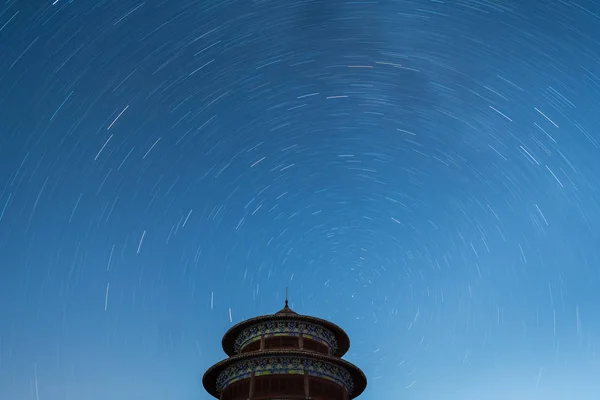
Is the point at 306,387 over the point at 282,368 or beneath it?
beneath

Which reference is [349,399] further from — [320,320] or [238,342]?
[238,342]

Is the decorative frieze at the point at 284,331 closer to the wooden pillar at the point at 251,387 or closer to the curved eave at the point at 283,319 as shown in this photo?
the curved eave at the point at 283,319

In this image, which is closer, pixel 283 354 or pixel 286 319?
pixel 283 354

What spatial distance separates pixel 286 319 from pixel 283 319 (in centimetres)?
20

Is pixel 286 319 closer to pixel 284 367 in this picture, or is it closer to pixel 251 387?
pixel 284 367

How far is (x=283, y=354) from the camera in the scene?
97.0 ft

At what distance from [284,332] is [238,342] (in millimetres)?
3540

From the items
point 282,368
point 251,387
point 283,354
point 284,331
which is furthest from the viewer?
point 284,331

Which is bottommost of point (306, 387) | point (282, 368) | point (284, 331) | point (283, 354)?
point (306, 387)

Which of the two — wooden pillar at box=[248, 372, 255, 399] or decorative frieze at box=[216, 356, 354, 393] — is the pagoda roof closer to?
decorative frieze at box=[216, 356, 354, 393]

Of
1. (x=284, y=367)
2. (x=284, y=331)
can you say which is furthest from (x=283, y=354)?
(x=284, y=331)

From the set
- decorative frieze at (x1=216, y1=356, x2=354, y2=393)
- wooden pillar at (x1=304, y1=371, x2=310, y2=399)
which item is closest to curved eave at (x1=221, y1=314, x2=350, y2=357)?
decorative frieze at (x1=216, y1=356, x2=354, y2=393)

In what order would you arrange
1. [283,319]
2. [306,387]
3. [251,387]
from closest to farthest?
[306,387] → [251,387] → [283,319]

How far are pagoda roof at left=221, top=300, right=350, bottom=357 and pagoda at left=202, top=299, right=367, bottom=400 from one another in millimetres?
65
